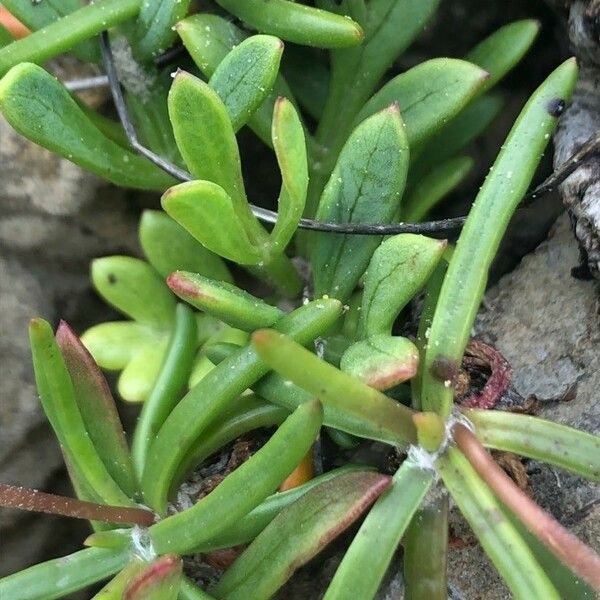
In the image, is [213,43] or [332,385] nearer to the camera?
[332,385]

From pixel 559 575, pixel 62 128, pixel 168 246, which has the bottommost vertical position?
pixel 559 575

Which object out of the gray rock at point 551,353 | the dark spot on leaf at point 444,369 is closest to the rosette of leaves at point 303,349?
the dark spot on leaf at point 444,369

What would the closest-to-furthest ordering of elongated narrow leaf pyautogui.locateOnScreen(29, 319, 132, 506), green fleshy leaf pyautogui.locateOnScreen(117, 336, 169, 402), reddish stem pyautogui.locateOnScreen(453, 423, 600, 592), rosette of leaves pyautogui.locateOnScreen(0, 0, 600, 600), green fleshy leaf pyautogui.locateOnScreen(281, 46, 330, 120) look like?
reddish stem pyautogui.locateOnScreen(453, 423, 600, 592) < rosette of leaves pyautogui.locateOnScreen(0, 0, 600, 600) < elongated narrow leaf pyautogui.locateOnScreen(29, 319, 132, 506) < green fleshy leaf pyautogui.locateOnScreen(117, 336, 169, 402) < green fleshy leaf pyautogui.locateOnScreen(281, 46, 330, 120)

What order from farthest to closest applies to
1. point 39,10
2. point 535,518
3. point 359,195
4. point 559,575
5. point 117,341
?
point 117,341 < point 39,10 < point 359,195 < point 559,575 < point 535,518

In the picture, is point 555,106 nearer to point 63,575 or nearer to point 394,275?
point 394,275

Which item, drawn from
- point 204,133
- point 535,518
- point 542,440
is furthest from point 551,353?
point 204,133

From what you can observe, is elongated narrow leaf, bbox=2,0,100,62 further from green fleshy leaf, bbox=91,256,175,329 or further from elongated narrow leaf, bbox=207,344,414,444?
elongated narrow leaf, bbox=207,344,414,444

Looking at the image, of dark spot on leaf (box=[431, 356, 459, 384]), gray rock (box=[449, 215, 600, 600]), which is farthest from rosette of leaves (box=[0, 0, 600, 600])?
gray rock (box=[449, 215, 600, 600])

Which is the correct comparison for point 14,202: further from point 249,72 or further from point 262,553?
point 262,553
